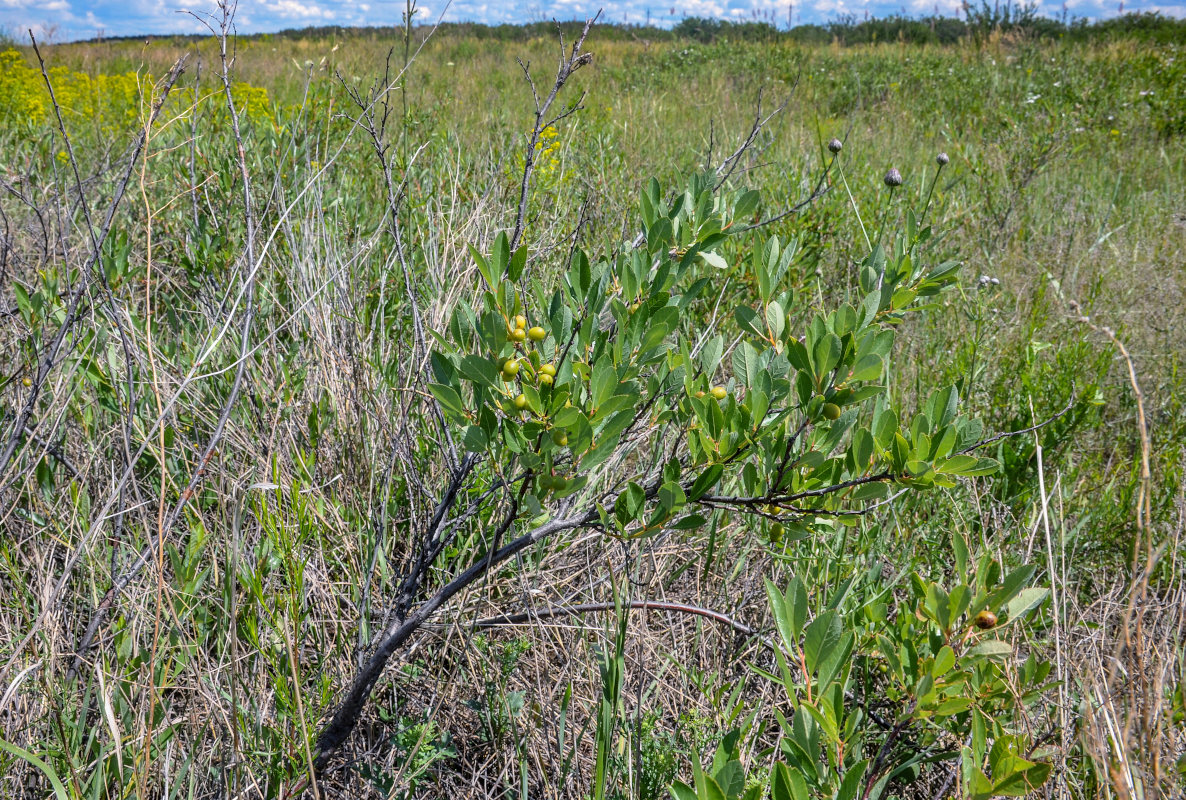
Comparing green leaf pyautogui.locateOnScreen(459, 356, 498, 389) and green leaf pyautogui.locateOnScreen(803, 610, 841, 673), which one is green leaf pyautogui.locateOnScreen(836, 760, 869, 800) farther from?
green leaf pyautogui.locateOnScreen(459, 356, 498, 389)

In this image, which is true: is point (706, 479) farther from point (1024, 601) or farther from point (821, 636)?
point (1024, 601)

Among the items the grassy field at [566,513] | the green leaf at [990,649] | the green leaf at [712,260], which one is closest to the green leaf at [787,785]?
the grassy field at [566,513]

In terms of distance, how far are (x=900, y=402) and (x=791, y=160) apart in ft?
8.20

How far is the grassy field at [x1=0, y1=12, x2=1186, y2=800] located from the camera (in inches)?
42.7

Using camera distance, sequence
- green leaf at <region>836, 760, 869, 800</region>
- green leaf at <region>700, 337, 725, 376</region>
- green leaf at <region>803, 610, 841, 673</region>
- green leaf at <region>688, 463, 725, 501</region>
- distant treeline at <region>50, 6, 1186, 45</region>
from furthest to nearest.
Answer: distant treeline at <region>50, 6, 1186, 45</region> → green leaf at <region>700, 337, 725, 376</region> → green leaf at <region>688, 463, 725, 501</region> → green leaf at <region>803, 610, 841, 673</region> → green leaf at <region>836, 760, 869, 800</region>

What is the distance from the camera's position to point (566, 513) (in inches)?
60.1

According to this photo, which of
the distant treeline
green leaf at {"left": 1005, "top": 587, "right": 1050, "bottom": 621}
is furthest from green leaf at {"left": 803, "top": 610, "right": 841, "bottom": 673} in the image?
the distant treeline

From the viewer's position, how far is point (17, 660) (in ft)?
4.46

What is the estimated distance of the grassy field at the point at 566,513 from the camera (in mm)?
1085

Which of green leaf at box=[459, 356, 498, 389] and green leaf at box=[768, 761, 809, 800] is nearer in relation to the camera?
green leaf at box=[768, 761, 809, 800]

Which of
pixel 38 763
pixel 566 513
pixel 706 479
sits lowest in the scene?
pixel 38 763

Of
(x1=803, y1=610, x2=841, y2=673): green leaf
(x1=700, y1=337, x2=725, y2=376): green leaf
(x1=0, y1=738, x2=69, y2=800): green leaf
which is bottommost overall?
(x1=0, y1=738, x2=69, y2=800): green leaf

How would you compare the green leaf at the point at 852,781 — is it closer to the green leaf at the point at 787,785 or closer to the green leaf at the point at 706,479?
the green leaf at the point at 787,785

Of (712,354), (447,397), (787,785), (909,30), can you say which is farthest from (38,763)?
(909,30)
